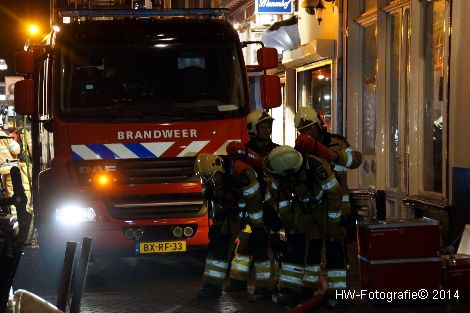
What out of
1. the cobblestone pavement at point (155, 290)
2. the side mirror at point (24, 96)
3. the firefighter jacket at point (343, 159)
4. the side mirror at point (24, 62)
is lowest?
the cobblestone pavement at point (155, 290)

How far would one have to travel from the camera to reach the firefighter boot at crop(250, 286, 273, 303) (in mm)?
9359

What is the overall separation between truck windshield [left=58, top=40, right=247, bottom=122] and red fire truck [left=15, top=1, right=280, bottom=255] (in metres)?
0.01

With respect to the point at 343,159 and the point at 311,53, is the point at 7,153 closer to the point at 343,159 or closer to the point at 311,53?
the point at 311,53

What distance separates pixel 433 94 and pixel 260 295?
515 centimetres

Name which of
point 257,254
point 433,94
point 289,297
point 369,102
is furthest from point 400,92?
point 289,297

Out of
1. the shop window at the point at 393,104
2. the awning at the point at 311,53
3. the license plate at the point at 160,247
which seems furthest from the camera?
the awning at the point at 311,53

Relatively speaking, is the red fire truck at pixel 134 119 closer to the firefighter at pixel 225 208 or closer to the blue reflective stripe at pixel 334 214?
the firefighter at pixel 225 208

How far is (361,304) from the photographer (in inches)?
356

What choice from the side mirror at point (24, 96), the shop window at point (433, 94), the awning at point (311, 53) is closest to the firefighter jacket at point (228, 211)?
the side mirror at point (24, 96)

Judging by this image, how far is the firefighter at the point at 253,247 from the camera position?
9406mm

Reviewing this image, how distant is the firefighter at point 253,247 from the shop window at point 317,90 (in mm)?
7661

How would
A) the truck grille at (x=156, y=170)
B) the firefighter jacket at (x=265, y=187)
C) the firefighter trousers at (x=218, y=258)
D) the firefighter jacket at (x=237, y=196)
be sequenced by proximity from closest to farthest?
1. the firefighter jacket at (x=237, y=196)
2. the firefighter jacket at (x=265, y=187)
3. the firefighter trousers at (x=218, y=258)
4. the truck grille at (x=156, y=170)

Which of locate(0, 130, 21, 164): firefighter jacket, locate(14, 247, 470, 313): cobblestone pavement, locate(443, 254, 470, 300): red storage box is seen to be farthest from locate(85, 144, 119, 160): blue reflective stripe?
locate(0, 130, 21, 164): firefighter jacket

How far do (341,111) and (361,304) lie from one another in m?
8.11
